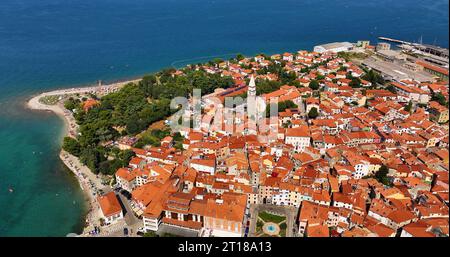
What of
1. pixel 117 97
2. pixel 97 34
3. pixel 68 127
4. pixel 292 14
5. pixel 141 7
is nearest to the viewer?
pixel 68 127

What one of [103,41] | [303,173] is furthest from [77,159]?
[103,41]

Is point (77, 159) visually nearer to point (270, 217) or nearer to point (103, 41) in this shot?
point (270, 217)

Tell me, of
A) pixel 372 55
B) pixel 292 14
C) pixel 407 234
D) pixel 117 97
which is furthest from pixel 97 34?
pixel 407 234

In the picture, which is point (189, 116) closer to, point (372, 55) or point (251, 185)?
point (251, 185)

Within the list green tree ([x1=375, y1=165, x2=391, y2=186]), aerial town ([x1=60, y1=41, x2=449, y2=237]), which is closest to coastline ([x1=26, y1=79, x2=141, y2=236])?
aerial town ([x1=60, y1=41, x2=449, y2=237])

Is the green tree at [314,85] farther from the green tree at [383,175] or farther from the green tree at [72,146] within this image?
the green tree at [72,146]
